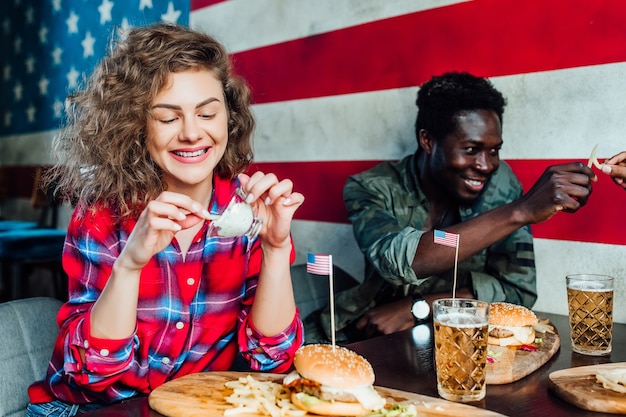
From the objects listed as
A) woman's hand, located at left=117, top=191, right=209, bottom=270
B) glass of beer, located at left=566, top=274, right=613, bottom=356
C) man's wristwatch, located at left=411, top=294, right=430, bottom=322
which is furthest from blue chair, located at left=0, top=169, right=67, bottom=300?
glass of beer, located at left=566, top=274, right=613, bottom=356

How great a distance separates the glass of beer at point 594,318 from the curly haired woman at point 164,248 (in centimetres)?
65

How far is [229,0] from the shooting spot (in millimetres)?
3568

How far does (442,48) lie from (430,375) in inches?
62.2

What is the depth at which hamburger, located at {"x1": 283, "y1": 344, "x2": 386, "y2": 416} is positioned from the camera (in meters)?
1.14

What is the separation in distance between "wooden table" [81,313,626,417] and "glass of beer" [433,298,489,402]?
0.03 metres

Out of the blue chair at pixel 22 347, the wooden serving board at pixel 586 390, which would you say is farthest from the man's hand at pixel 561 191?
the blue chair at pixel 22 347

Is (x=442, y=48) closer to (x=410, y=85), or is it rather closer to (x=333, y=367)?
(x=410, y=85)

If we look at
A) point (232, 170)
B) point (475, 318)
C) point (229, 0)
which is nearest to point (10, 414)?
point (232, 170)

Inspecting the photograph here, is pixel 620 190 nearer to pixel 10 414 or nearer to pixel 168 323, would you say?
pixel 168 323

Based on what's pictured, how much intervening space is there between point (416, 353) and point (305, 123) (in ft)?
6.09

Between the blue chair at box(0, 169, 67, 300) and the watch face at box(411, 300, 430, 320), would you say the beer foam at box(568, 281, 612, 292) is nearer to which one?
the watch face at box(411, 300, 430, 320)

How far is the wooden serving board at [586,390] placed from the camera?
3.78ft

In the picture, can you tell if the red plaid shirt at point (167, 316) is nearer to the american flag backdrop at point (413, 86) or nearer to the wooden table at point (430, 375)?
the wooden table at point (430, 375)

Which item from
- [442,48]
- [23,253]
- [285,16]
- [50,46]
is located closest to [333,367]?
[442,48]
